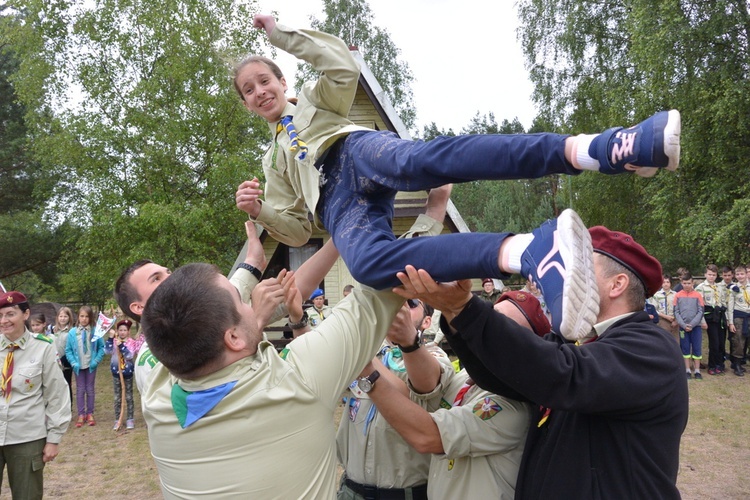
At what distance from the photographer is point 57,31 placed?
53.4 feet

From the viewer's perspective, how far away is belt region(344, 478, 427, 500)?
116 inches

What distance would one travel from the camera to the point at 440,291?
1.95m

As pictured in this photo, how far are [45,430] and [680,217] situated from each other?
56.8ft

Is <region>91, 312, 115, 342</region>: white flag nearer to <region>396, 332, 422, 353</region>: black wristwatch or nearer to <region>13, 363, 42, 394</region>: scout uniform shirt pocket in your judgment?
<region>13, 363, 42, 394</region>: scout uniform shirt pocket

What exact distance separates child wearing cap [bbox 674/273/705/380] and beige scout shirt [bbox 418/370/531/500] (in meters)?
11.2

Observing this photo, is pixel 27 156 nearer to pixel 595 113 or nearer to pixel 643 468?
pixel 595 113

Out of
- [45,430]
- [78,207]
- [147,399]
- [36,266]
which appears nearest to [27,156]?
[36,266]

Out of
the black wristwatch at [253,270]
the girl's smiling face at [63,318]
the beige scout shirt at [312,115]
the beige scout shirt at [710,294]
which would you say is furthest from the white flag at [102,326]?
the beige scout shirt at [710,294]

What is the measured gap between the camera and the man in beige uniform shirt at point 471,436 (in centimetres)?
227

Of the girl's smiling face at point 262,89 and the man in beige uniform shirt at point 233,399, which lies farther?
the girl's smiling face at point 262,89

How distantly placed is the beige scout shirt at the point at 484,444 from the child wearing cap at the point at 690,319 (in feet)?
36.8

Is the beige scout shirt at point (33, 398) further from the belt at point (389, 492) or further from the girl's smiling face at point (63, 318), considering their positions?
the girl's smiling face at point (63, 318)

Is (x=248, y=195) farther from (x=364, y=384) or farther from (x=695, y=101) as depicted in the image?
(x=695, y=101)

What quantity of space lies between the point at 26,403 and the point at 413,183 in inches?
162
